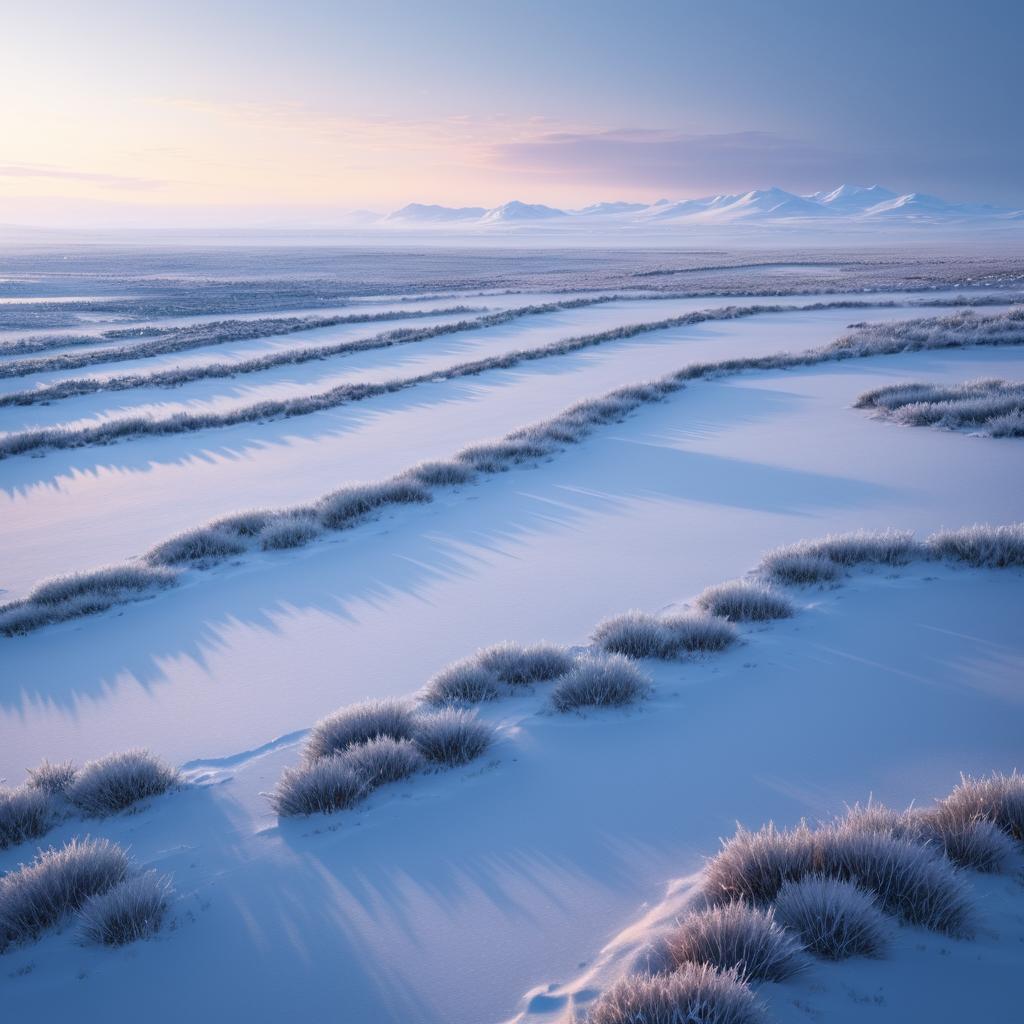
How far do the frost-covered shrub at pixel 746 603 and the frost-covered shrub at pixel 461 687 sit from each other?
1933 millimetres

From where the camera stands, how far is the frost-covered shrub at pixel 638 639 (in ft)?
16.9

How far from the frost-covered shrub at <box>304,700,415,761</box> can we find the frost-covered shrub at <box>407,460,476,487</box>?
20.8 ft

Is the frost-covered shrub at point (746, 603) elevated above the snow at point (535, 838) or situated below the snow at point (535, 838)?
above

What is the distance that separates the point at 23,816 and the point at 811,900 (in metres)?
3.84

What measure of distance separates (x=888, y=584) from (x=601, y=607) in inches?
93.9

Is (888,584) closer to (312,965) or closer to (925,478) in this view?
(925,478)

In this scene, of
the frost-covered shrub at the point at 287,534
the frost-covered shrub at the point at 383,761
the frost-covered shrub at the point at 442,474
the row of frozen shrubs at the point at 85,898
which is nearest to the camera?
the row of frozen shrubs at the point at 85,898

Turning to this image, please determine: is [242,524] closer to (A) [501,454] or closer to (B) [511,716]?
(A) [501,454]

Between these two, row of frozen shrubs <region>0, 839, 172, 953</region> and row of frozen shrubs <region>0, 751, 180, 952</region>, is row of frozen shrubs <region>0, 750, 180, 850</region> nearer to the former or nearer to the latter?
row of frozen shrubs <region>0, 751, 180, 952</region>

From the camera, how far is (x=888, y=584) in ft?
19.9

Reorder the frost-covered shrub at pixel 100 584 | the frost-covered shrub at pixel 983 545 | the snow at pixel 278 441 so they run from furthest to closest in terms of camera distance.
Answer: the snow at pixel 278 441, the frost-covered shrub at pixel 100 584, the frost-covered shrub at pixel 983 545

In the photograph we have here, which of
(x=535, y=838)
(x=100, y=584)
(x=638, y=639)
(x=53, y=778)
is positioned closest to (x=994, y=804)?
(x=535, y=838)

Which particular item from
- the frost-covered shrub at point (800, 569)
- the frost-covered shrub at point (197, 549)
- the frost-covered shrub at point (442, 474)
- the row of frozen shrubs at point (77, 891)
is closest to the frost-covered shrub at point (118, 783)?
the row of frozen shrubs at point (77, 891)

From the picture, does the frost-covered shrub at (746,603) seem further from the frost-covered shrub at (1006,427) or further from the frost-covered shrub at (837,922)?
the frost-covered shrub at (1006,427)
